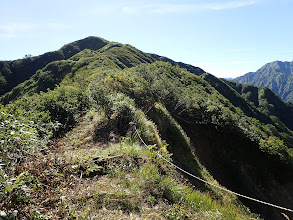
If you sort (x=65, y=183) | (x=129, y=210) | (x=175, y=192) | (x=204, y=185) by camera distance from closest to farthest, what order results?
(x=129, y=210) < (x=65, y=183) < (x=175, y=192) < (x=204, y=185)

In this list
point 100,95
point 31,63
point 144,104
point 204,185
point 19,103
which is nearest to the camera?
point 19,103

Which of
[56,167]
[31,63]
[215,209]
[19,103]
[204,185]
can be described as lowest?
[204,185]

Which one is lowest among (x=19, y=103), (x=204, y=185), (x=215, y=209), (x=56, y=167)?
(x=204, y=185)

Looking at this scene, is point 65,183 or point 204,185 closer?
Result: point 65,183

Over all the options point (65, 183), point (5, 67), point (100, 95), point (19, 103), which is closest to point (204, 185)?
point (100, 95)

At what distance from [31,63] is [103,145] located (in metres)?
105

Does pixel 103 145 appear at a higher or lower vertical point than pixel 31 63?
lower

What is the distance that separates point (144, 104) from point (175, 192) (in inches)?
429

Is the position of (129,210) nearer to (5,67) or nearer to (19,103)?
(19,103)

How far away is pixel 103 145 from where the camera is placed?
Result: 21.7 feet

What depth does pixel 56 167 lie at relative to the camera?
13.4ft

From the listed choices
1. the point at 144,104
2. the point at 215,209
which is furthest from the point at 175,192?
the point at 144,104

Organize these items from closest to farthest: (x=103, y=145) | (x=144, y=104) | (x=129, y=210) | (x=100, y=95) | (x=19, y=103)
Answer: (x=129, y=210), (x=103, y=145), (x=19, y=103), (x=100, y=95), (x=144, y=104)

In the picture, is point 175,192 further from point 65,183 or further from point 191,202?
point 65,183
